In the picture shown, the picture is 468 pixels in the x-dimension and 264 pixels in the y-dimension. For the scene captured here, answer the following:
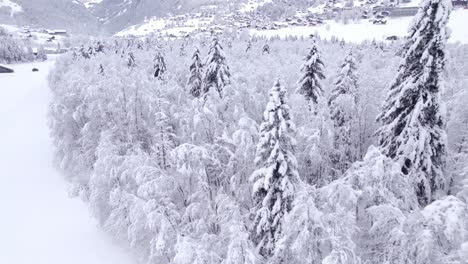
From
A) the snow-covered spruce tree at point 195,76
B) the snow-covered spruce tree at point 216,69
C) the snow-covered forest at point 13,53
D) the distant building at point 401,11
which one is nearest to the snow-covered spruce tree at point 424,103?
the snow-covered spruce tree at point 216,69

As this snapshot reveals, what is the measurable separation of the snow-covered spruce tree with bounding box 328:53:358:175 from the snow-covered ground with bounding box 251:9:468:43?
341 ft

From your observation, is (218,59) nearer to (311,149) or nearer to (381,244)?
(311,149)

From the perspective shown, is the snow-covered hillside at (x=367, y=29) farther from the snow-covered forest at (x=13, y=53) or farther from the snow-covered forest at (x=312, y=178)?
the snow-covered forest at (x=312, y=178)

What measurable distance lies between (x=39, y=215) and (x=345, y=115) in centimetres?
2395

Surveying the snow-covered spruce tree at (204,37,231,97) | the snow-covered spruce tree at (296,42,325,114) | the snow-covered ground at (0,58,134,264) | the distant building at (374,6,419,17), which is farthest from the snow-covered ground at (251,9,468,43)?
the snow-covered ground at (0,58,134,264)

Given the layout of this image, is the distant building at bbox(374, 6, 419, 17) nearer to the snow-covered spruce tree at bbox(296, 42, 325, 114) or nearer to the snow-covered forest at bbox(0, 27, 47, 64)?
the snow-covered forest at bbox(0, 27, 47, 64)

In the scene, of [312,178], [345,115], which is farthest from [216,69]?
[312,178]

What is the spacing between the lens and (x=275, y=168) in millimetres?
13570

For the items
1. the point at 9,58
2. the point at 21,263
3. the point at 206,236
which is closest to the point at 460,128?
the point at 206,236

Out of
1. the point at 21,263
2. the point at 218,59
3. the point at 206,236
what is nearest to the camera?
the point at 206,236

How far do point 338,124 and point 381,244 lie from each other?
11.0m

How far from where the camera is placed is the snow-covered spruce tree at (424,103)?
15266 millimetres

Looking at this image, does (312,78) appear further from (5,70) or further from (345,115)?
(5,70)

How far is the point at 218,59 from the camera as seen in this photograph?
31.0 metres
